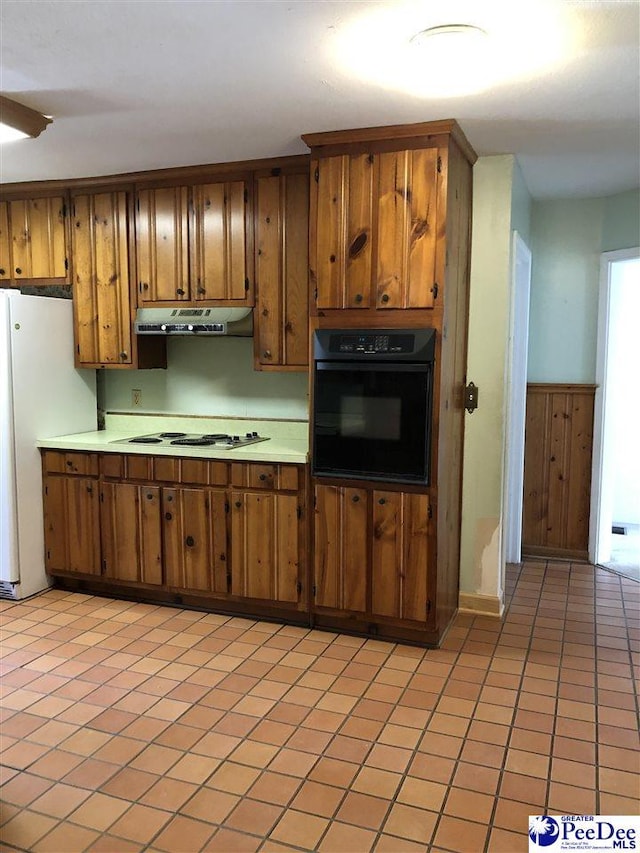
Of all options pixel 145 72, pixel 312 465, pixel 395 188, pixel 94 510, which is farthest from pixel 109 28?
pixel 94 510

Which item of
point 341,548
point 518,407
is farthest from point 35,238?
point 518,407

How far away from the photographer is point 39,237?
13.6ft

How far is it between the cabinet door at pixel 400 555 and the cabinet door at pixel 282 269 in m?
0.93

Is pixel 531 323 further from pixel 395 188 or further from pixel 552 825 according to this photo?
pixel 552 825

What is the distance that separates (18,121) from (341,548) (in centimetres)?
234

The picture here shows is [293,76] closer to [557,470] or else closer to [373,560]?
[373,560]

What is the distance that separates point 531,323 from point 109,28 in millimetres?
3322

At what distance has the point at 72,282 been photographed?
4.14m

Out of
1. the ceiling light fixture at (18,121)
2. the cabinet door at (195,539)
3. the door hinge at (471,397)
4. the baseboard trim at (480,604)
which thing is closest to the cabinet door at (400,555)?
the baseboard trim at (480,604)

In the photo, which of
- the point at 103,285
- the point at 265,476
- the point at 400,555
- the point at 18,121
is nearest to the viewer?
the point at 18,121

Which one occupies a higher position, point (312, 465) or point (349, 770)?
point (312, 465)

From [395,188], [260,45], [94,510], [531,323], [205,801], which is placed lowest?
[205,801]

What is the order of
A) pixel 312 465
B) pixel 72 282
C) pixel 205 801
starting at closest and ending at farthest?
pixel 205 801
pixel 312 465
pixel 72 282

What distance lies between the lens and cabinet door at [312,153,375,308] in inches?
123
